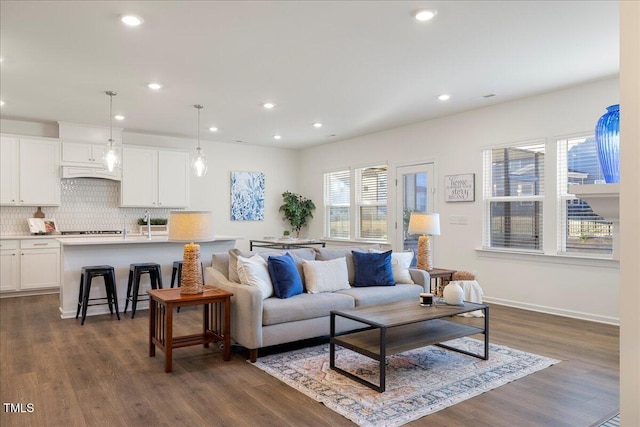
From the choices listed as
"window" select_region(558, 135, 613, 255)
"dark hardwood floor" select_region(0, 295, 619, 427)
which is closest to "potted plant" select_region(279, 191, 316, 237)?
"dark hardwood floor" select_region(0, 295, 619, 427)

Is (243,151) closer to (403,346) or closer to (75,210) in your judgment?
(75,210)

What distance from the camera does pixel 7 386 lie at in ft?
10.0

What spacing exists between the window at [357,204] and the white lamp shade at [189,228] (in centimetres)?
457

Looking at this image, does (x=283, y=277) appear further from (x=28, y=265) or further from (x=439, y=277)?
(x=28, y=265)

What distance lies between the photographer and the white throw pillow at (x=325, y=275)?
4230 mm

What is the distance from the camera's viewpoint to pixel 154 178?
7652mm

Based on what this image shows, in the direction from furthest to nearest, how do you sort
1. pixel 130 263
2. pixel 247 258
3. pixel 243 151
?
pixel 243 151 → pixel 130 263 → pixel 247 258

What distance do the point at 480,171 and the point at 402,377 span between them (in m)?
3.77

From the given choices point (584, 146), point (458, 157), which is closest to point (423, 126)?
point (458, 157)

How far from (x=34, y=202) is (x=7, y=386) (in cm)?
451

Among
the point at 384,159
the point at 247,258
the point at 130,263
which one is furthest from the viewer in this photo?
the point at 384,159

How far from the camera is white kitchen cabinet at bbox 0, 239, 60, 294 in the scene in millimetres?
6387

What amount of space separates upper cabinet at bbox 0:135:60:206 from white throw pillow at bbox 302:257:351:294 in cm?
480

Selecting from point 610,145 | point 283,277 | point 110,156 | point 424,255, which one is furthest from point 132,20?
point 424,255
